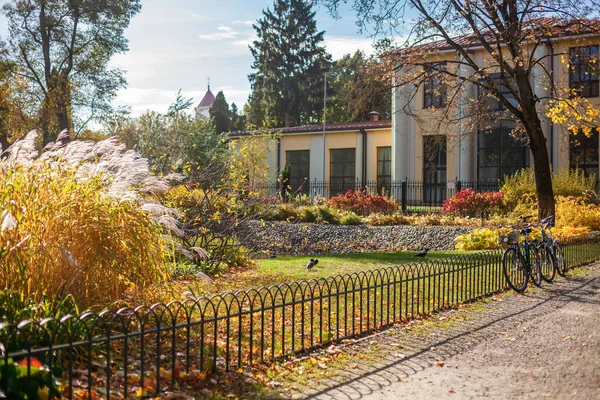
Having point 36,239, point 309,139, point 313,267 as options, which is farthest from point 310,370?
point 309,139

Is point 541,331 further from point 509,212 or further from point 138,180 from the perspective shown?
point 509,212

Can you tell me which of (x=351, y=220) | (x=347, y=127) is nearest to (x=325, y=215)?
(x=351, y=220)

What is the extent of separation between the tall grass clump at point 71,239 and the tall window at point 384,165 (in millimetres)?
30122

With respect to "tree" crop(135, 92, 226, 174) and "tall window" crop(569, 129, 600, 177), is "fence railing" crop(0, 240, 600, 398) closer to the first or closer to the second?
"tall window" crop(569, 129, 600, 177)

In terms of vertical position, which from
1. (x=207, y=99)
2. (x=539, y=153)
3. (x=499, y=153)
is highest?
(x=207, y=99)

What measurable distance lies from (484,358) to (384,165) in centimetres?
3080

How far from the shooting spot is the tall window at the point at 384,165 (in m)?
36.1

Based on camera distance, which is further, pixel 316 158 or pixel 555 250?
pixel 316 158

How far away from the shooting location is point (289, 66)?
56969mm

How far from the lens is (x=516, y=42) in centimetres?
1516

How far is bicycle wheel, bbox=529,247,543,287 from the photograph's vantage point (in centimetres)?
1062

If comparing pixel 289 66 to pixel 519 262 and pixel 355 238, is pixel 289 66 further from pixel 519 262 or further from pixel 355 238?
pixel 519 262

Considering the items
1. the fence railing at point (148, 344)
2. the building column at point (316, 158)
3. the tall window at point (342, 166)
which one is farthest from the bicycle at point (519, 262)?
the building column at point (316, 158)

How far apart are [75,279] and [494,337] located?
14.7 ft
